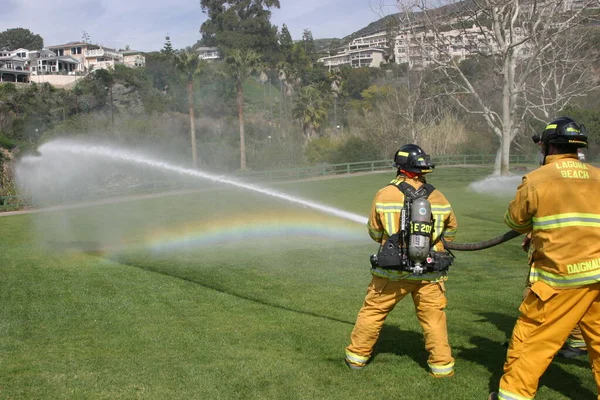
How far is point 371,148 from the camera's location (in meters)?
48.4

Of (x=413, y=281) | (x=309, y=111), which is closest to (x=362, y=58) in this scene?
(x=309, y=111)

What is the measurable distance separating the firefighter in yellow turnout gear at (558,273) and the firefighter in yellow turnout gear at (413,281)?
99 centimetres

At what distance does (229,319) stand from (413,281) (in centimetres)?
349

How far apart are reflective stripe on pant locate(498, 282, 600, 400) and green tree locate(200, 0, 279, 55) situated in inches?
3134

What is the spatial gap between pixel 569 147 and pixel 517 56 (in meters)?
30.8

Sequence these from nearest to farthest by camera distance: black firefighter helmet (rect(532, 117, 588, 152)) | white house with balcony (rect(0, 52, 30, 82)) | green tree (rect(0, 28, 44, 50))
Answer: black firefighter helmet (rect(532, 117, 588, 152)) → white house with balcony (rect(0, 52, 30, 82)) → green tree (rect(0, 28, 44, 50))

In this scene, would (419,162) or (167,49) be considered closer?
(419,162)

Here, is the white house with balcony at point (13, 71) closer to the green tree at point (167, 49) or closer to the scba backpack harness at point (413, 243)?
the green tree at point (167, 49)

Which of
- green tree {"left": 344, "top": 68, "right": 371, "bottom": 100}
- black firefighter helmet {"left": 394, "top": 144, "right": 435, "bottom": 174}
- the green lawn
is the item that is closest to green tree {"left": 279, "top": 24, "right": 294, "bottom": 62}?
green tree {"left": 344, "top": 68, "right": 371, "bottom": 100}

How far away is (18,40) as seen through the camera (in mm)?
130250

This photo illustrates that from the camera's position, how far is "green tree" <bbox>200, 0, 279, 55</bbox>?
271 ft

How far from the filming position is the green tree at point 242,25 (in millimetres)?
82500

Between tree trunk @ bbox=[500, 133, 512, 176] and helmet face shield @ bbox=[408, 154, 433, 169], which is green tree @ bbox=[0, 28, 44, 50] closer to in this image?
tree trunk @ bbox=[500, 133, 512, 176]

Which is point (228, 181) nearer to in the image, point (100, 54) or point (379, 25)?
point (100, 54)
